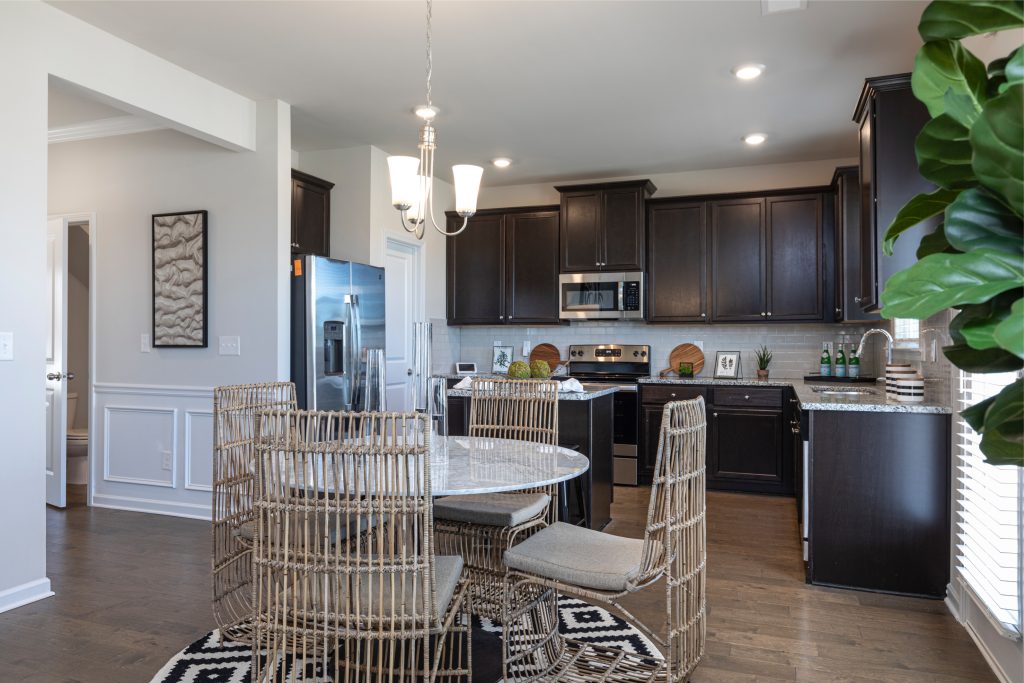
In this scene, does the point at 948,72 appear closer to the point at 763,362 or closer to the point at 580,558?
the point at 580,558

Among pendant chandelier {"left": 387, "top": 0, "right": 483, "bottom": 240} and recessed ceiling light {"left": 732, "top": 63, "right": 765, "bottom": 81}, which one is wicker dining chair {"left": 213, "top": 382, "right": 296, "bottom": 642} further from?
recessed ceiling light {"left": 732, "top": 63, "right": 765, "bottom": 81}

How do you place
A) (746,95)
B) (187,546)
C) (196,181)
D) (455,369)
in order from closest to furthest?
(187,546), (746,95), (196,181), (455,369)

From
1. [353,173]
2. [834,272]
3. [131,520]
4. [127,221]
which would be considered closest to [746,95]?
[834,272]

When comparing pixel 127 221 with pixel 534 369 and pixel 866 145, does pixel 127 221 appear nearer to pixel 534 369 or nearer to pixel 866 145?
pixel 534 369

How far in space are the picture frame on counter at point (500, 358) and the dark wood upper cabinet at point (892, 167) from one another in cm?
371

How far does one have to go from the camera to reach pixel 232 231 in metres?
4.46

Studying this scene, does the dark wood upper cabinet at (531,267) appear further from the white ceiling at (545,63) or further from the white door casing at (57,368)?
the white door casing at (57,368)

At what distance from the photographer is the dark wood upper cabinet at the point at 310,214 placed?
4.91 meters

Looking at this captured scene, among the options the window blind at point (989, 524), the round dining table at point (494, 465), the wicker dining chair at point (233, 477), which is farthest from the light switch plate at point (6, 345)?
the window blind at point (989, 524)

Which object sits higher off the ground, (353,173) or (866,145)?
(353,173)

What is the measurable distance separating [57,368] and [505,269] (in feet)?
11.6

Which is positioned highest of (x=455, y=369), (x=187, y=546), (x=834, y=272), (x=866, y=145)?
(x=866, y=145)

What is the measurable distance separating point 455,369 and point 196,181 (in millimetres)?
2947

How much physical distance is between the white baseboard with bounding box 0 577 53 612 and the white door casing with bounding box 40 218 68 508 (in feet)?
6.31
